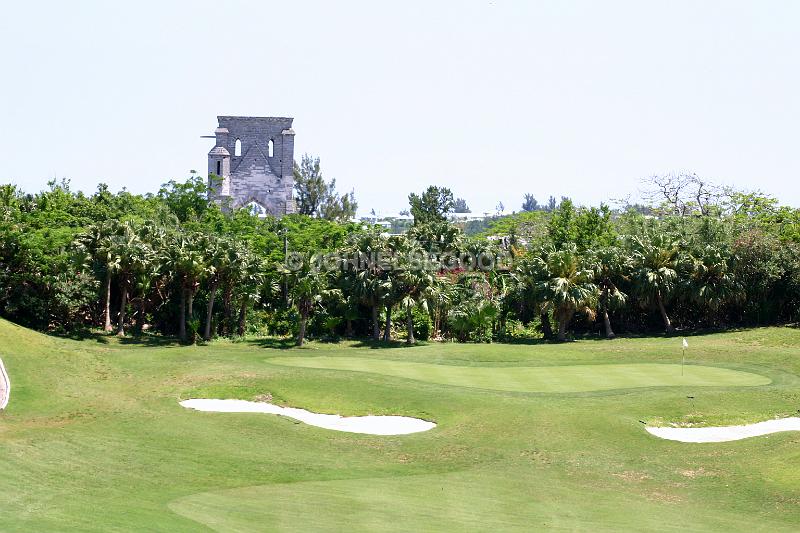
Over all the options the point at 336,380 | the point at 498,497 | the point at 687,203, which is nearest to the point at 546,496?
the point at 498,497

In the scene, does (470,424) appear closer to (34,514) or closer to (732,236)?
(34,514)

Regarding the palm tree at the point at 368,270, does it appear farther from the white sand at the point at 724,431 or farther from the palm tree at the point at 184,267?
the white sand at the point at 724,431

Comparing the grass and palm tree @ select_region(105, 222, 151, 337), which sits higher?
palm tree @ select_region(105, 222, 151, 337)

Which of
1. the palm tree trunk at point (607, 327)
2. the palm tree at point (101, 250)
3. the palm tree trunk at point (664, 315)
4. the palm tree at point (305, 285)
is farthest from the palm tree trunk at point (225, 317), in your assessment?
the palm tree trunk at point (664, 315)

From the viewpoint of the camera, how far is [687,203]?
92.2 m

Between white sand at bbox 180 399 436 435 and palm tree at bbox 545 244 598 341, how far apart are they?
20764 mm

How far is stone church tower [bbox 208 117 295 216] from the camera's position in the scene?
296ft

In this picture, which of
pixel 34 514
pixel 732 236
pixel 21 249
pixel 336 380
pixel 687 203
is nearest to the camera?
pixel 34 514

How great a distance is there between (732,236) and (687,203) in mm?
36243

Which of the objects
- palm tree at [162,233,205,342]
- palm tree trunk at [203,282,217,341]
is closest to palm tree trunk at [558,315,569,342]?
palm tree trunk at [203,282,217,341]

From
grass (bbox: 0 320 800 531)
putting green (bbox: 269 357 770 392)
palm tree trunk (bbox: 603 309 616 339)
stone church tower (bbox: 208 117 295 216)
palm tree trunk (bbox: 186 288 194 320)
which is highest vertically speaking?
stone church tower (bbox: 208 117 295 216)

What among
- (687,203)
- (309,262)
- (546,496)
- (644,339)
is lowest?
(546,496)

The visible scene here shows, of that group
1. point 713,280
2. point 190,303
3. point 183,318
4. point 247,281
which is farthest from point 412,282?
point 713,280

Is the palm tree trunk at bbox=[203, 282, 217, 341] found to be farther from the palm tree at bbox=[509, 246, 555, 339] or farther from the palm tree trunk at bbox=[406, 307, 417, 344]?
the palm tree at bbox=[509, 246, 555, 339]
